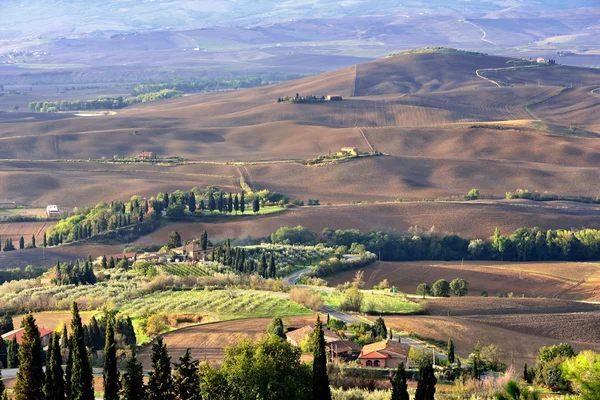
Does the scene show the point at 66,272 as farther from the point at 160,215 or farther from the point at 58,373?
the point at 58,373

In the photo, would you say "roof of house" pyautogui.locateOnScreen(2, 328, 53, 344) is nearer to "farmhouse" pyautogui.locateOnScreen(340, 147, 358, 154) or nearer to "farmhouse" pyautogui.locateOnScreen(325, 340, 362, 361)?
"farmhouse" pyautogui.locateOnScreen(325, 340, 362, 361)

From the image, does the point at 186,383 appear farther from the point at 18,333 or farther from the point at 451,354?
the point at 18,333

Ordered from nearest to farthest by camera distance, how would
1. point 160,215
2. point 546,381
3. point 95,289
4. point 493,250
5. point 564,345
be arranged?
1. point 546,381
2. point 564,345
3. point 95,289
4. point 493,250
5. point 160,215

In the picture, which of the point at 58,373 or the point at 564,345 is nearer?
the point at 58,373

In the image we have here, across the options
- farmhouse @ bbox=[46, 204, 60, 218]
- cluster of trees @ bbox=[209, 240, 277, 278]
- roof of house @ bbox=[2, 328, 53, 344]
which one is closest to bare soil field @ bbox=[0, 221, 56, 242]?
farmhouse @ bbox=[46, 204, 60, 218]

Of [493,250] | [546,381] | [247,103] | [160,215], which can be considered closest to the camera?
[546,381]

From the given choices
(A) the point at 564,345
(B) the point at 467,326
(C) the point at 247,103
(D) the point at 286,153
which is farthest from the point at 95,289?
(C) the point at 247,103

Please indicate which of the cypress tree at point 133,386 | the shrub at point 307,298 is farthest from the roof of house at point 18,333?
the cypress tree at point 133,386
